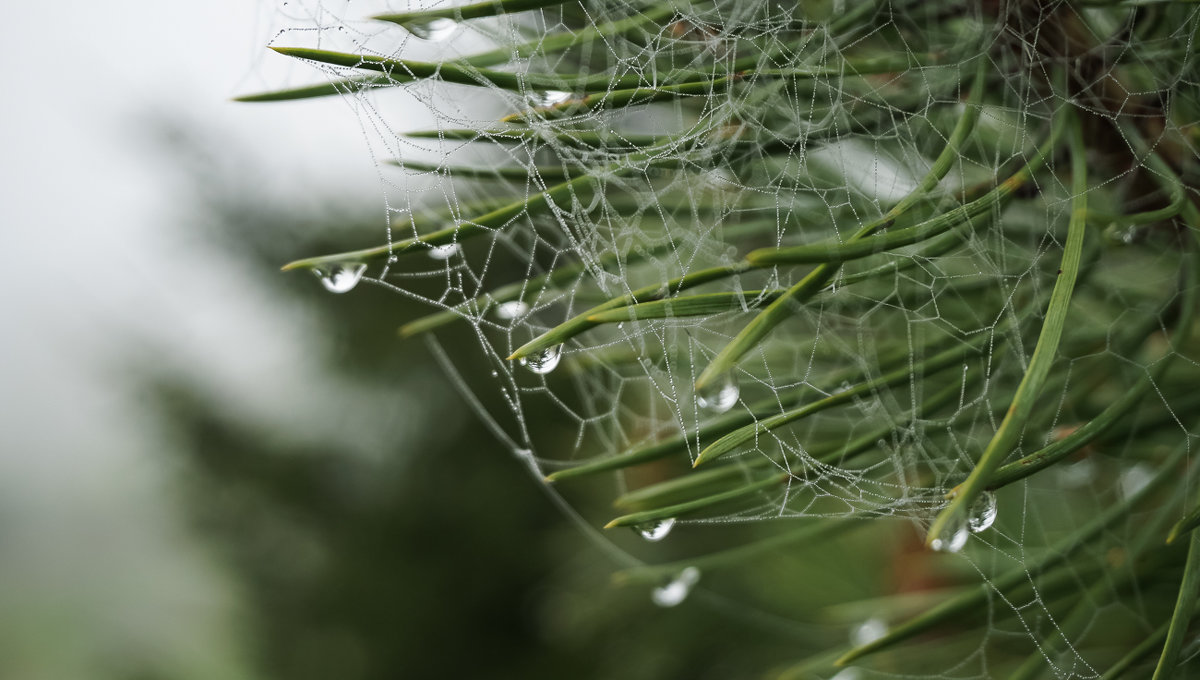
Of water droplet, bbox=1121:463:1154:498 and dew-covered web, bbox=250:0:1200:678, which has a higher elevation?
dew-covered web, bbox=250:0:1200:678

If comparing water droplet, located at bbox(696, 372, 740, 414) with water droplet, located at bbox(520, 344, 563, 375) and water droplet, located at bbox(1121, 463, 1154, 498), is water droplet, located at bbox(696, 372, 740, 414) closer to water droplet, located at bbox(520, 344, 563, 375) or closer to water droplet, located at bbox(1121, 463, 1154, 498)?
water droplet, located at bbox(520, 344, 563, 375)

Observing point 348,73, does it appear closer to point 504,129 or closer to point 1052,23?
point 504,129

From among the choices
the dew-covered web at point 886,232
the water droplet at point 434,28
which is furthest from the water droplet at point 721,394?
the water droplet at point 434,28

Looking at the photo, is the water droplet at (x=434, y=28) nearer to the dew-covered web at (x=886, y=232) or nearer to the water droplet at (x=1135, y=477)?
the dew-covered web at (x=886, y=232)

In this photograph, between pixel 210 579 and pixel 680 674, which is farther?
pixel 210 579

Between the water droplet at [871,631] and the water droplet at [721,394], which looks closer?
the water droplet at [721,394]

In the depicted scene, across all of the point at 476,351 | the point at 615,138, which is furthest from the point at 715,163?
the point at 476,351

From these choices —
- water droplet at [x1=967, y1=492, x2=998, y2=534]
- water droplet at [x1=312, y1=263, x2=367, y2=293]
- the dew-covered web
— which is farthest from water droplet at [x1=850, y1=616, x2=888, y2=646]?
water droplet at [x1=312, y1=263, x2=367, y2=293]
